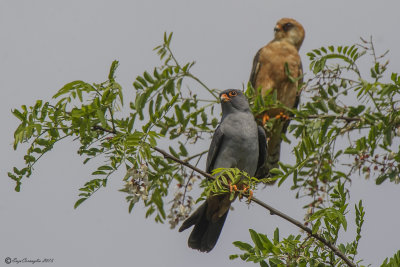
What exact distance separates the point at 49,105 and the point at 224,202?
7.37ft

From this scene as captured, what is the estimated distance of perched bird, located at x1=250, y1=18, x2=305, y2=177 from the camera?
257 inches

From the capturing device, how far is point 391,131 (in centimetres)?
362

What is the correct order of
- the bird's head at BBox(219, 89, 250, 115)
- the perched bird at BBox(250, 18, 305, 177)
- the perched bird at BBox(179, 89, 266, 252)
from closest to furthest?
the perched bird at BBox(179, 89, 266, 252) → the bird's head at BBox(219, 89, 250, 115) → the perched bird at BBox(250, 18, 305, 177)

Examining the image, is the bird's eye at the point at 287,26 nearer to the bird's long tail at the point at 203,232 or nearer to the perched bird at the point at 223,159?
the perched bird at the point at 223,159

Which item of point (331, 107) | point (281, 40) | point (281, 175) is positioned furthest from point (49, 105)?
point (281, 40)

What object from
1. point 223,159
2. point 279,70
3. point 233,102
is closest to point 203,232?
point 223,159

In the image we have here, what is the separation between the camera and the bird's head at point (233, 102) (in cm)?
560

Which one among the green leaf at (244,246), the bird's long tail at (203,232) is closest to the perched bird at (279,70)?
the bird's long tail at (203,232)

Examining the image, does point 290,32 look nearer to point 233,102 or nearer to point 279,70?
point 279,70

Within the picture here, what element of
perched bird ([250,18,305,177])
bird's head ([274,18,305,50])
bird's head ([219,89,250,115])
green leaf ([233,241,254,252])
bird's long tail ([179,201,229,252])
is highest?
bird's head ([274,18,305,50])

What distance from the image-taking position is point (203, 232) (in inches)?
213

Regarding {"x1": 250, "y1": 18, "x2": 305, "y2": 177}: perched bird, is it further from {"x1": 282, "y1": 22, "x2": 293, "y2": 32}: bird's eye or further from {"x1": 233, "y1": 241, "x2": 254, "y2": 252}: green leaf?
{"x1": 233, "y1": 241, "x2": 254, "y2": 252}: green leaf

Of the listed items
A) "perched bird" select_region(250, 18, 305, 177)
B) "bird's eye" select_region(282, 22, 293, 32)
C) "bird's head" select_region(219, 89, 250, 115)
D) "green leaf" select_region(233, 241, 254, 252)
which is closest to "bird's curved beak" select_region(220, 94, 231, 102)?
"bird's head" select_region(219, 89, 250, 115)

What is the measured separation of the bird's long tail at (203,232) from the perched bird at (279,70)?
1138mm
